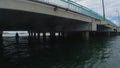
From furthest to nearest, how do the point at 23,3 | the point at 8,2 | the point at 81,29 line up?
the point at 81,29
the point at 23,3
the point at 8,2

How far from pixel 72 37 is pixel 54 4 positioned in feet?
123

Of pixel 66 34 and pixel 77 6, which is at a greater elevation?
pixel 77 6

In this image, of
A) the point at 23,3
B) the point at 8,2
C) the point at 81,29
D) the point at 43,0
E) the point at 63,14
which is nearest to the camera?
the point at 8,2

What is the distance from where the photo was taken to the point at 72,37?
190ft

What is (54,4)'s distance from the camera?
20.8 metres

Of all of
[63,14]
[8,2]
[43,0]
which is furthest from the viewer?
[63,14]

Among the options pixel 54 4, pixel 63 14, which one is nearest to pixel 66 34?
pixel 63 14

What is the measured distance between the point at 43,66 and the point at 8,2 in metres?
5.68

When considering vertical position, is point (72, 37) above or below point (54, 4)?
below

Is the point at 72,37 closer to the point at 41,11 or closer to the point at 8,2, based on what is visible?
the point at 41,11

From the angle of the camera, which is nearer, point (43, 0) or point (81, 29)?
point (43, 0)

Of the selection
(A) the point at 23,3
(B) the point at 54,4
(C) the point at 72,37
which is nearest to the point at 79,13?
(B) the point at 54,4

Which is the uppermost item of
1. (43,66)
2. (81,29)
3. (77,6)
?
(77,6)

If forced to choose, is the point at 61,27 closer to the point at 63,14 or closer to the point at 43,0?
the point at 63,14
